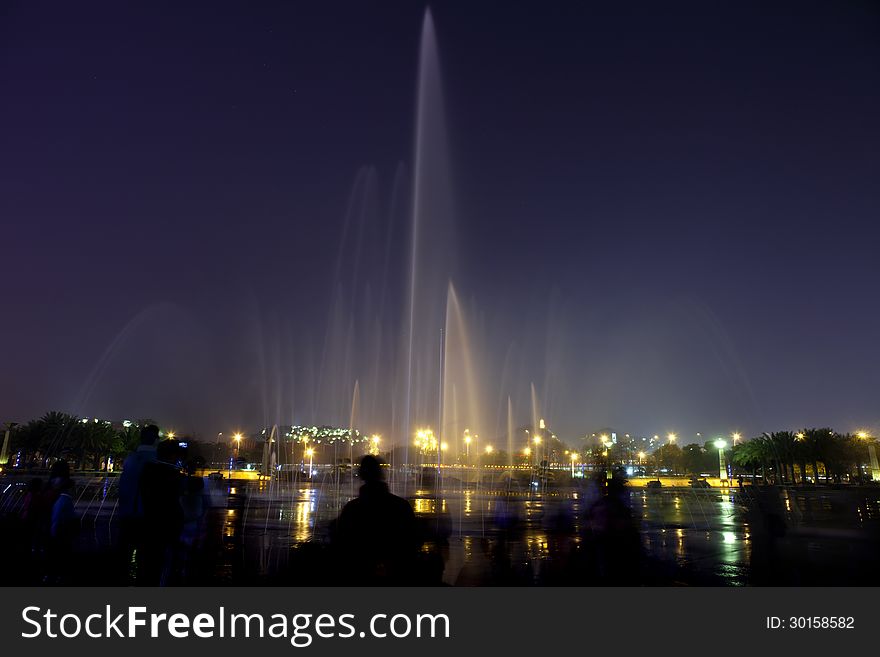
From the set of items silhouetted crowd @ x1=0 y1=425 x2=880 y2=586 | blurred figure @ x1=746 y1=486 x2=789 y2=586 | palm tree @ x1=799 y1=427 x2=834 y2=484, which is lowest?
blurred figure @ x1=746 y1=486 x2=789 y2=586

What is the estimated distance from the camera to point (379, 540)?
4.24 metres

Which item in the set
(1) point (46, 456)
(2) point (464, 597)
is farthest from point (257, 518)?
(1) point (46, 456)

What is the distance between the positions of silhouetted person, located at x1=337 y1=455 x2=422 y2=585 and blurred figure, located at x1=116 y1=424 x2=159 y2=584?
7.81ft

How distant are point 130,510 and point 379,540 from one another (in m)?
2.92

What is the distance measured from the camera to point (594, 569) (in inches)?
369

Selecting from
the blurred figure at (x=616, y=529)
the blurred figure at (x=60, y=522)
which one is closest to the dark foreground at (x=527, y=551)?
the blurred figure at (x=616, y=529)

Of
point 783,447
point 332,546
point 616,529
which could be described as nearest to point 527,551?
point 616,529

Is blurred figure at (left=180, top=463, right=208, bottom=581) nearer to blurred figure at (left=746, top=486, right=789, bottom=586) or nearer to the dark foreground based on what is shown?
the dark foreground

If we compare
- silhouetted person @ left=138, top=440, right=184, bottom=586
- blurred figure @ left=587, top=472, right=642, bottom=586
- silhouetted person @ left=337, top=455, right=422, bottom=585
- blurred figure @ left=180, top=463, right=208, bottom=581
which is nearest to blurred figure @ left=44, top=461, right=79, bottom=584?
blurred figure @ left=180, top=463, right=208, bottom=581

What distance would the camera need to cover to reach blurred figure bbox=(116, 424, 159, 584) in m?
5.47

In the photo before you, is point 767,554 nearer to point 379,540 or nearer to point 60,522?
point 379,540

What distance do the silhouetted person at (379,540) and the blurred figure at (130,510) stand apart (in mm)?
2380

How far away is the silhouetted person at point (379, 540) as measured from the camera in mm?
4219

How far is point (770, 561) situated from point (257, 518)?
14350 mm
